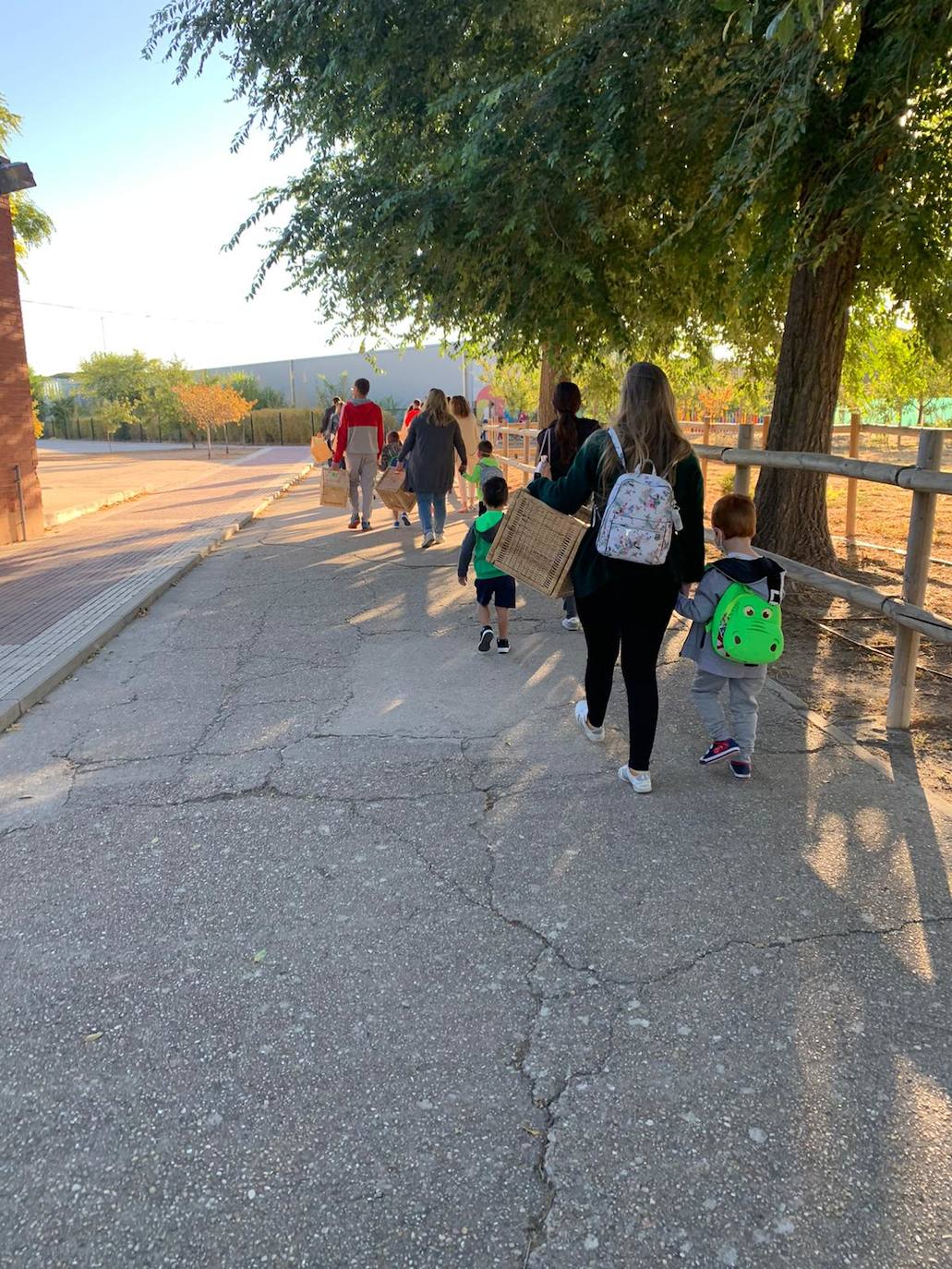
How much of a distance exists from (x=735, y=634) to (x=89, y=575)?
8066mm

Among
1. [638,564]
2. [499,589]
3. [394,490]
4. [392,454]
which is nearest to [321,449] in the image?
[392,454]

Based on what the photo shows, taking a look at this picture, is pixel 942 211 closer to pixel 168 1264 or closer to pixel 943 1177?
pixel 943 1177

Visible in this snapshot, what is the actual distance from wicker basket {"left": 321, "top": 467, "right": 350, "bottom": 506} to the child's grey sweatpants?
8.59 m

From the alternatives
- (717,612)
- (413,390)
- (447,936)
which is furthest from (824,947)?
(413,390)

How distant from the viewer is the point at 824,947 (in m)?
3.05

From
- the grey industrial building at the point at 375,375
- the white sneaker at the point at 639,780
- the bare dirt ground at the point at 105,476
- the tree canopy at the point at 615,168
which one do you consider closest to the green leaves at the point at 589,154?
the tree canopy at the point at 615,168

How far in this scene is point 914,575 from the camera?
15.5ft

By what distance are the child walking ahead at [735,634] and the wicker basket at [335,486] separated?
8.48 meters

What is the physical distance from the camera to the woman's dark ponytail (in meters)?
6.15

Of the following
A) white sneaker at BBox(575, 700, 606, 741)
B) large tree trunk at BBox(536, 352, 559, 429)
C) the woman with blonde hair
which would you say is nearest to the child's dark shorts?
white sneaker at BBox(575, 700, 606, 741)

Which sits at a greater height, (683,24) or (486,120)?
(683,24)

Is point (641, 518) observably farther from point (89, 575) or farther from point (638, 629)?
point (89, 575)

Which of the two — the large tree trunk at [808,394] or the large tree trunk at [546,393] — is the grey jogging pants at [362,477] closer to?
the large tree trunk at [546,393]

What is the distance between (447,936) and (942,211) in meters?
6.75
